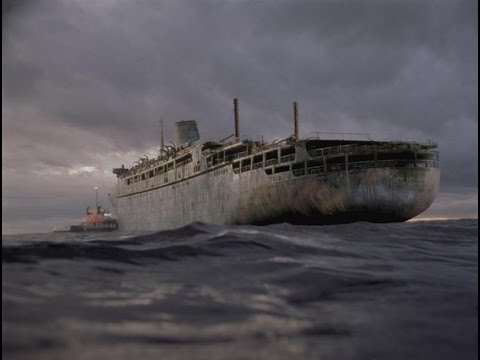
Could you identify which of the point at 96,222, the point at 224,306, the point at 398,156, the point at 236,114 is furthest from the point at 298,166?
the point at 96,222

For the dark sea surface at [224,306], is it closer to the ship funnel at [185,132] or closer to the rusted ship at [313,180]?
the rusted ship at [313,180]

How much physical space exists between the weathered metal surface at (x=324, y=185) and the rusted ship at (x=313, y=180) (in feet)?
0.27

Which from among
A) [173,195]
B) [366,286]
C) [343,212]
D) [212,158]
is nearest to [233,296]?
[366,286]

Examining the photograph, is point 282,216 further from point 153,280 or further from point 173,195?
point 153,280

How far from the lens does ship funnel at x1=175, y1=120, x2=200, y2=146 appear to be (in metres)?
62.1

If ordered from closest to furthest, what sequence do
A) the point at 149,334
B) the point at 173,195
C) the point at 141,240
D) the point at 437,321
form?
the point at 149,334, the point at 437,321, the point at 141,240, the point at 173,195

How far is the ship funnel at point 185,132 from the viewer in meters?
62.1

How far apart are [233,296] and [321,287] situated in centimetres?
172

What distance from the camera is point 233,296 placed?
6.07m

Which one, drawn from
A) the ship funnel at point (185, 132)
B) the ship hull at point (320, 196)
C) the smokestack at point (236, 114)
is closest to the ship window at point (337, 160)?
the ship hull at point (320, 196)

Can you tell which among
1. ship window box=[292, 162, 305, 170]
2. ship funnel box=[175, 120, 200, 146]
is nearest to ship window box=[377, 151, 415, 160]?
ship window box=[292, 162, 305, 170]

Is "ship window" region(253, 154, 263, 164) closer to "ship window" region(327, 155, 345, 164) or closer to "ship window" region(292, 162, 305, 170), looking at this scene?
"ship window" region(292, 162, 305, 170)

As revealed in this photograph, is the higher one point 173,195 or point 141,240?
point 173,195

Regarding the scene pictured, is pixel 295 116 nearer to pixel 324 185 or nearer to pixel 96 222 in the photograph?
pixel 324 185
